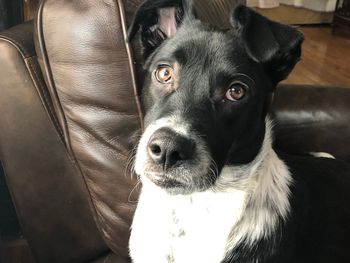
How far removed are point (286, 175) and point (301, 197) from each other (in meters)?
0.08

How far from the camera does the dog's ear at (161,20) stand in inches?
45.2

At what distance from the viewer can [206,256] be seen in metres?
1.15

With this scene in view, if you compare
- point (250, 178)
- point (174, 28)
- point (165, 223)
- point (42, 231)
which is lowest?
point (42, 231)

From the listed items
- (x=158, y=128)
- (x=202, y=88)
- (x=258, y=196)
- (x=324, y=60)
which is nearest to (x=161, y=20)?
(x=202, y=88)

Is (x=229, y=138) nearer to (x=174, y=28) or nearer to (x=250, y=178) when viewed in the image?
(x=250, y=178)

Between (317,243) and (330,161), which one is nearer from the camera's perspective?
(317,243)

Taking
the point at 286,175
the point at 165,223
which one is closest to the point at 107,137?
the point at 165,223

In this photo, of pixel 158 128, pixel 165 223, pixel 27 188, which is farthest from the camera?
pixel 27 188

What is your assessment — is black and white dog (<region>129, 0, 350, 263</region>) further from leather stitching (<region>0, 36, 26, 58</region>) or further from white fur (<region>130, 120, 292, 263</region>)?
leather stitching (<region>0, 36, 26, 58</region>)

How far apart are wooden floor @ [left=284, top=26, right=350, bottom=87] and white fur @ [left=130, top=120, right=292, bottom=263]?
227cm

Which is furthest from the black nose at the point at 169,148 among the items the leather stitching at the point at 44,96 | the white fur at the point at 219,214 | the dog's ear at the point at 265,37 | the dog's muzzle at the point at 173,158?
the leather stitching at the point at 44,96

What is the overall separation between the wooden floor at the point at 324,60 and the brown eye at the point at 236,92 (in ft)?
7.76

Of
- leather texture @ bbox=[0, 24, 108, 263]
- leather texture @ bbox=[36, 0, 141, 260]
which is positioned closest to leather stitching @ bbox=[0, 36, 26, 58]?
leather texture @ bbox=[0, 24, 108, 263]

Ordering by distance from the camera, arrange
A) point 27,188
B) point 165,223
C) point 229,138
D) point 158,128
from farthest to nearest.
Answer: point 27,188, point 165,223, point 229,138, point 158,128
